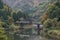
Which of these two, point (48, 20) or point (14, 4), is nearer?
point (48, 20)

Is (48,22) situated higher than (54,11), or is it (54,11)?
(54,11)

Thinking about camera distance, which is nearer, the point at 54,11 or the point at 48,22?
the point at 48,22

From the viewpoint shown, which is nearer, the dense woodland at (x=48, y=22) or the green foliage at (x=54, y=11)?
the dense woodland at (x=48, y=22)

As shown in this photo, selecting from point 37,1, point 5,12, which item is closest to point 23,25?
point 5,12

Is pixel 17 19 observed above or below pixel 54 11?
below

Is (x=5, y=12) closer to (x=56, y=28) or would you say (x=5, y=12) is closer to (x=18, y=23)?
(x=18, y=23)

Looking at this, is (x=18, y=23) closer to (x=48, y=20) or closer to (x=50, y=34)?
(x=48, y=20)

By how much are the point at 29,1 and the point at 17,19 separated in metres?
21.6

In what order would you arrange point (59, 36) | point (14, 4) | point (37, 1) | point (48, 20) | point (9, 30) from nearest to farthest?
point (59, 36)
point (48, 20)
point (9, 30)
point (14, 4)
point (37, 1)

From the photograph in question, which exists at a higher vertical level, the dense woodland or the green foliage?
the green foliage

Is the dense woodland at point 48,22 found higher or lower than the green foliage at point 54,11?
lower

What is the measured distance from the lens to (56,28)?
31.5 meters

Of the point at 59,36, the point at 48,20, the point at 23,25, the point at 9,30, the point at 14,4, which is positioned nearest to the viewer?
the point at 59,36

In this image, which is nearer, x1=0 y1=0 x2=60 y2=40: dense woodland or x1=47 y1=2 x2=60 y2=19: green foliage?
x1=0 y1=0 x2=60 y2=40: dense woodland
